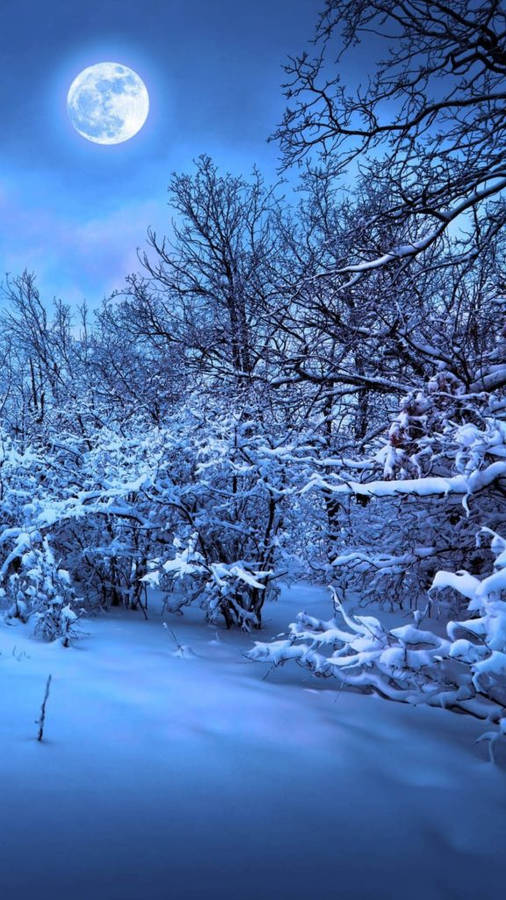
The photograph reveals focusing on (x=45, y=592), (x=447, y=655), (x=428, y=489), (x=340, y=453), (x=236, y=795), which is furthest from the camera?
(x=340, y=453)

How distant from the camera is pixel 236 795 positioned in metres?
2.04

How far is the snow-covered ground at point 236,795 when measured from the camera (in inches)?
62.6

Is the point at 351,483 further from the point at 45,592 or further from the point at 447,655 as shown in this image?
the point at 45,592

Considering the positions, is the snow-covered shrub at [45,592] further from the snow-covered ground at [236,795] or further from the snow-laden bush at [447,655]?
the snow-laden bush at [447,655]

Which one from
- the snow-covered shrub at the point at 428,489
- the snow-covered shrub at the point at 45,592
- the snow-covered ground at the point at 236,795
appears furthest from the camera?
the snow-covered shrub at the point at 45,592

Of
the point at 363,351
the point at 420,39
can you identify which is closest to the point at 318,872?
the point at 420,39

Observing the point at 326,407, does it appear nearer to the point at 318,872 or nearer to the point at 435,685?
the point at 435,685

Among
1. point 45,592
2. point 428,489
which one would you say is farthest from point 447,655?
point 45,592

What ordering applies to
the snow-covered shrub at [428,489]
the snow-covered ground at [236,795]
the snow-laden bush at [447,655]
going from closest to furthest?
the snow-covered ground at [236,795]
the snow-laden bush at [447,655]
the snow-covered shrub at [428,489]

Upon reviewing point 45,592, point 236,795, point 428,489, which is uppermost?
point 428,489

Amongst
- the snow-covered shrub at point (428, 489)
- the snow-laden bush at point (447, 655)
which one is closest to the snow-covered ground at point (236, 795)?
the snow-laden bush at point (447, 655)

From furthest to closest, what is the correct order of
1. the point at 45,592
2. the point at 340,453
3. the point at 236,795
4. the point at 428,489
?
the point at 340,453 < the point at 45,592 < the point at 428,489 < the point at 236,795

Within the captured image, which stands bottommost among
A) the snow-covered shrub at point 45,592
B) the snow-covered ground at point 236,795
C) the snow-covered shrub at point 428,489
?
the snow-covered ground at point 236,795

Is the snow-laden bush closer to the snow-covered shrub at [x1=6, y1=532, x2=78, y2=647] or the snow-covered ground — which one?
the snow-covered ground
